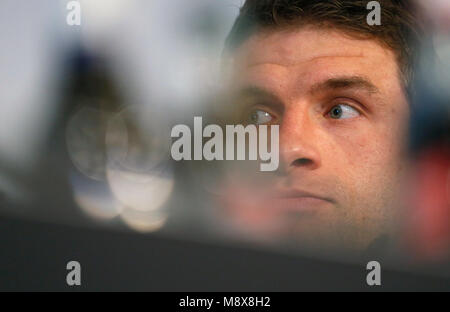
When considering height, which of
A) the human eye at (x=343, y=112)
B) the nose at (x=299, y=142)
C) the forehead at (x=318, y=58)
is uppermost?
the forehead at (x=318, y=58)

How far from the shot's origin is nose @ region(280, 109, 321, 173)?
253cm

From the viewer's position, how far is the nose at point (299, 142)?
253 centimetres

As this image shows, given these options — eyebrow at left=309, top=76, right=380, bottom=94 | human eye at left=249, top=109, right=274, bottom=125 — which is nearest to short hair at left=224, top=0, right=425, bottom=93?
eyebrow at left=309, top=76, right=380, bottom=94

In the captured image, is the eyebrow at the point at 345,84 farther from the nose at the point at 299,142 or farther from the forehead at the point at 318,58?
the nose at the point at 299,142

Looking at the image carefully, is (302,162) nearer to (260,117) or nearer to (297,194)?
(297,194)

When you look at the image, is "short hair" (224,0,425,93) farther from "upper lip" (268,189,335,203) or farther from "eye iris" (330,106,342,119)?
"upper lip" (268,189,335,203)

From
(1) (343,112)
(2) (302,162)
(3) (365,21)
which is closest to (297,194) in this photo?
(2) (302,162)

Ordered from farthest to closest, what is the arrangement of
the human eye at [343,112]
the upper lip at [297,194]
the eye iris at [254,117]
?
the eye iris at [254,117] → the human eye at [343,112] → the upper lip at [297,194]

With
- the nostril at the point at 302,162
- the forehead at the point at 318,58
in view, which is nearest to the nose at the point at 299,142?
the nostril at the point at 302,162

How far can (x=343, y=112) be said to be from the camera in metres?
2.63

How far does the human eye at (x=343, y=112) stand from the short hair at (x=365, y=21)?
14.4 inches

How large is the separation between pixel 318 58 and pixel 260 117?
1.63 feet

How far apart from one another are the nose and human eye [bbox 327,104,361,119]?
0.42ft

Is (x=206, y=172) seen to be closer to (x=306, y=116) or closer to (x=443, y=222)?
(x=306, y=116)
